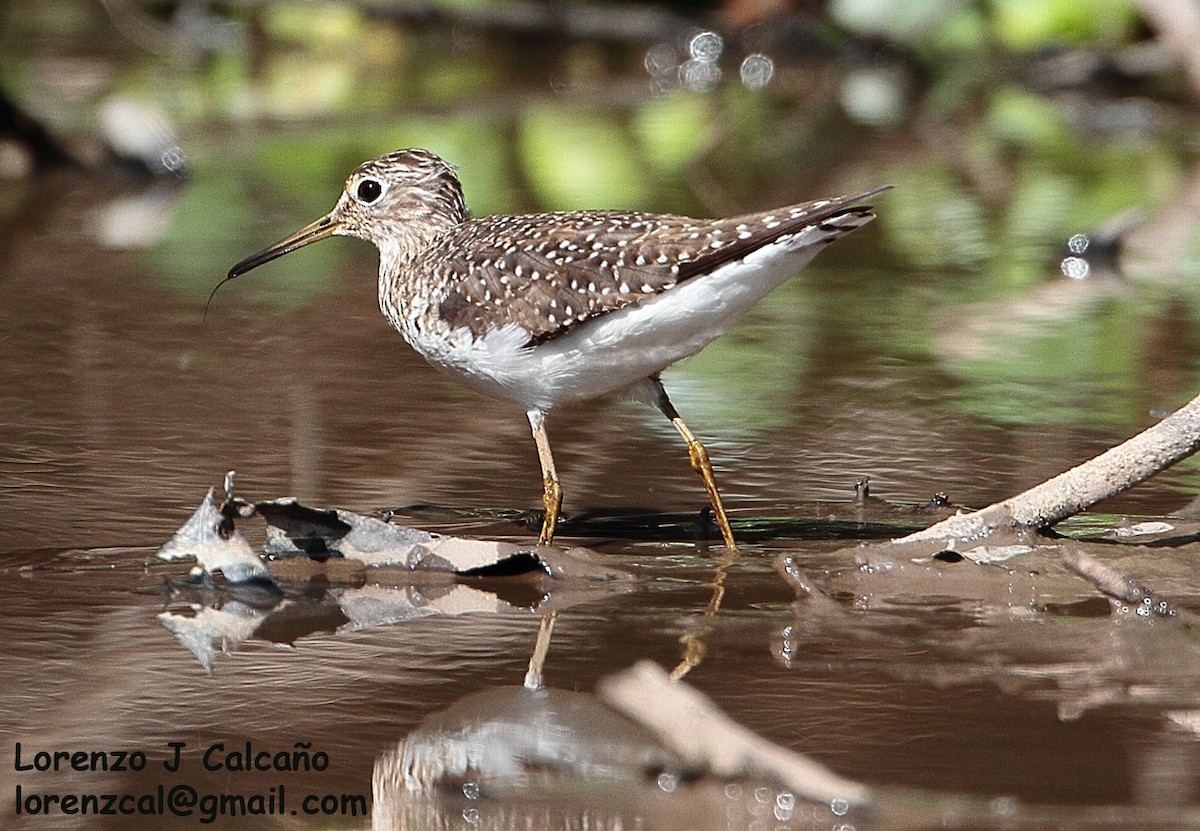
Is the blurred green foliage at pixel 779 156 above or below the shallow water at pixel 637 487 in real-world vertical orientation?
above

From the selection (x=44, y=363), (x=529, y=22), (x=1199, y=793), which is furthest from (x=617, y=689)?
(x=529, y=22)

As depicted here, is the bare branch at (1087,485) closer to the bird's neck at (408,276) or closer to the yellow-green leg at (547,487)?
the yellow-green leg at (547,487)

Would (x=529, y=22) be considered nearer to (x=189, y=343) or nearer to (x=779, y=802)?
(x=189, y=343)

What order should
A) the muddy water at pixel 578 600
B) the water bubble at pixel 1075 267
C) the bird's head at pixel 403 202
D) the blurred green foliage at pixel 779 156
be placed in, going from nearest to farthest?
the muddy water at pixel 578 600, the bird's head at pixel 403 202, the blurred green foliage at pixel 779 156, the water bubble at pixel 1075 267

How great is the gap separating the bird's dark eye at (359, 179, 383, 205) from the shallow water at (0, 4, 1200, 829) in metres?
0.85

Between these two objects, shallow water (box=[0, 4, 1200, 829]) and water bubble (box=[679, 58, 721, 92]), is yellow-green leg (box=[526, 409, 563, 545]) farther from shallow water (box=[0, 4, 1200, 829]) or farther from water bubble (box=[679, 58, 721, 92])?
water bubble (box=[679, 58, 721, 92])

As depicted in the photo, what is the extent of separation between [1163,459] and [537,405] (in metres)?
1.92

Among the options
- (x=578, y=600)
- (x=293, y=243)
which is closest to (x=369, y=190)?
(x=293, y=243)

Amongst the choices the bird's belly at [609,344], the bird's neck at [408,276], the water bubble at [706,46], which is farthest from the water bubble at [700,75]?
the bird's belly at [609,344]

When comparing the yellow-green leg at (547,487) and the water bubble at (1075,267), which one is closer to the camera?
the yellow-green leg at (547,487)

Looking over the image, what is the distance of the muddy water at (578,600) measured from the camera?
13.4 feet

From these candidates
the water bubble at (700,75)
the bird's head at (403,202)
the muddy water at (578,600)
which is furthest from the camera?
the water bubble at (700,75)

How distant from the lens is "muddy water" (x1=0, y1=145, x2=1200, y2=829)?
407cm

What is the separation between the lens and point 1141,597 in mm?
4930
